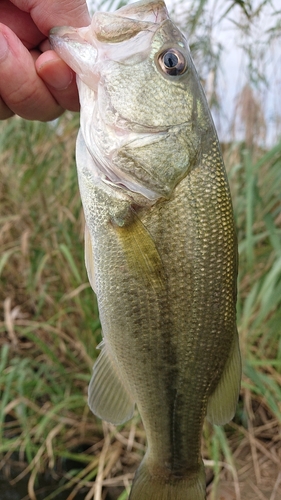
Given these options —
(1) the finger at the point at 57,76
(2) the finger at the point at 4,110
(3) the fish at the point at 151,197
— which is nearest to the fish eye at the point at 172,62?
(3) the fish at the point at 151,197

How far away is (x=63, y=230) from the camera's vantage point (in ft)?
8.00

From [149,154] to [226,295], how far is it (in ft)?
1.21

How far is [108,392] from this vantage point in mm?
1123

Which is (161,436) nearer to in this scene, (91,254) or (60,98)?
(91,254)

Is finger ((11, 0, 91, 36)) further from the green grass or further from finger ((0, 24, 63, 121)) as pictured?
the green grass

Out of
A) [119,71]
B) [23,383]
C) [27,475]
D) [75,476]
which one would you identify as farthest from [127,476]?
[119,71]

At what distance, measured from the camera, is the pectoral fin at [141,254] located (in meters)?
0.97

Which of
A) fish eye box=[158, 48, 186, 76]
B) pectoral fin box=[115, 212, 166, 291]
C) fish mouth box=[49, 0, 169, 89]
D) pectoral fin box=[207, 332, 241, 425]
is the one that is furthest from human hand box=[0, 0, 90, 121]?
pectoral fin box=[207, 332, 241, 425]

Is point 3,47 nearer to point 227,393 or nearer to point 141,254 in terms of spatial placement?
point 141,254

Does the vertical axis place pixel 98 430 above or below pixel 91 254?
→ below

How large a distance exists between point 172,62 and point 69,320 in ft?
5.56

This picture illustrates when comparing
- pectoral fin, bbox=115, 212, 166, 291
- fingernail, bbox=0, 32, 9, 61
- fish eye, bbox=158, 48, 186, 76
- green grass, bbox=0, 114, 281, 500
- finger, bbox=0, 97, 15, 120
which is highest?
fingernail, bbox=0, 32, 9, 61

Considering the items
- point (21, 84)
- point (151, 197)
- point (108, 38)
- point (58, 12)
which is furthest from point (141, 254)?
point (58, 12)

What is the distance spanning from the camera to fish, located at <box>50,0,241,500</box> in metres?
0.99
